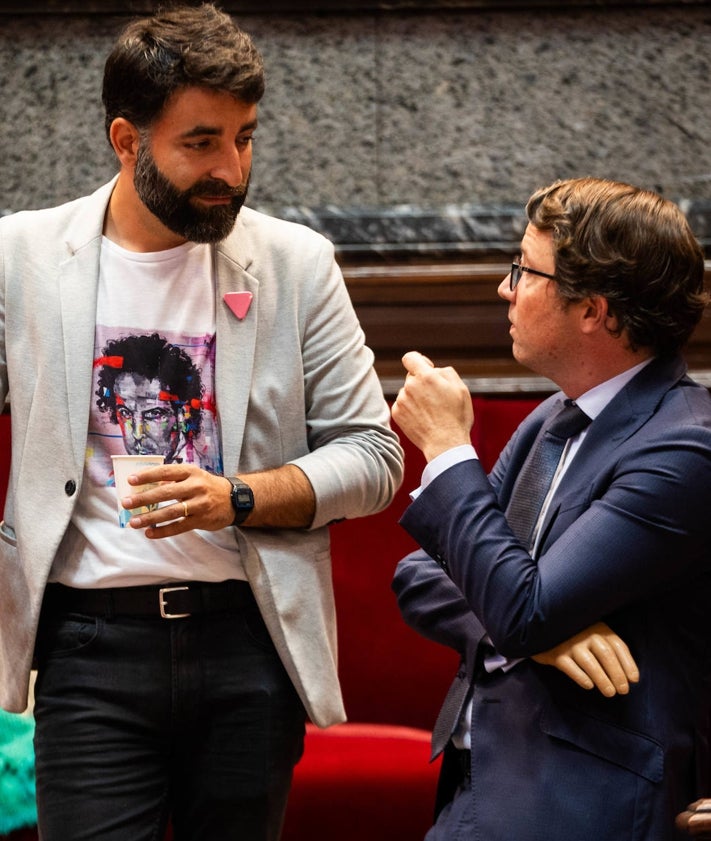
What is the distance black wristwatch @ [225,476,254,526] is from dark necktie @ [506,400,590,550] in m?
0.39

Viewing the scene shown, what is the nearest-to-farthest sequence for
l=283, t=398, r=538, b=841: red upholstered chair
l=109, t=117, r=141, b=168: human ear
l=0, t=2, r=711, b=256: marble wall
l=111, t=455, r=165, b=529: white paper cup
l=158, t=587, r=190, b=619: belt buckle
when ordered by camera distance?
1. l=111, t=455, r=165, b=529: white paper cup
2. l=158, t=587, r=190, b=619: belt buckle
3. l=109, t=117, r=141, b=168: human ear
4. l=283, t=398, r=538, b=841: red upholstered chair
5. l=0, t=2, r=711, b=256: marble wall

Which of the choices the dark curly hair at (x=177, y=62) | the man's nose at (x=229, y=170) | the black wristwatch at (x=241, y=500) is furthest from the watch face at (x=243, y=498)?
the dark curly hair at (x=177, y=62)

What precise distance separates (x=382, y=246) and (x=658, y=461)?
5.48 ft

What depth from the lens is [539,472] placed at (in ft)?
6.03

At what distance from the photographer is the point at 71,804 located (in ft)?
5.89

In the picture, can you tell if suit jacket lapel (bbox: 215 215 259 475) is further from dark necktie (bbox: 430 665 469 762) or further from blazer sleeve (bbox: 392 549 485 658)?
dark necktie (bbox: 430 665 469 762)

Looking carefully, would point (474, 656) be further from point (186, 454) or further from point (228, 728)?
point (186, 454)

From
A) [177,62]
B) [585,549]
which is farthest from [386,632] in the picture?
[177,62]

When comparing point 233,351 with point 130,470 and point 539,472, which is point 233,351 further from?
point 539,472

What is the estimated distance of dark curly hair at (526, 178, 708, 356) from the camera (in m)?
1.73

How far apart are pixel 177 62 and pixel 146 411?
545 millimetres

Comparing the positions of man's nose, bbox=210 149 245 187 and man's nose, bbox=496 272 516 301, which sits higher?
man's nose, bbox=210 149 245 187

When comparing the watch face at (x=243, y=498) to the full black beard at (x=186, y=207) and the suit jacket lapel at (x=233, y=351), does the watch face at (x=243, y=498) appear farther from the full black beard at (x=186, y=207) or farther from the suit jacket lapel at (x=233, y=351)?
the full black beard at (x=186, y=207)

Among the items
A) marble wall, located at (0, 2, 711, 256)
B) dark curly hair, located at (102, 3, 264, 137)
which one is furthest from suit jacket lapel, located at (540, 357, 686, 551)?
marble wall, located at (0, 2, 711, 256)
